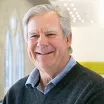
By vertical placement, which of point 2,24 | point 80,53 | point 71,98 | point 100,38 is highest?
point 2,24

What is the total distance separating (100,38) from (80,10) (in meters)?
0.27

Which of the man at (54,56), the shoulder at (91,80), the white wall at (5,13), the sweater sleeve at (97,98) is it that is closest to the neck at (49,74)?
the man at (54,56)

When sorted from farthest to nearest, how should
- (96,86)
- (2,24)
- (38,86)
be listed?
(2,24)
(38,86)
(96,86)

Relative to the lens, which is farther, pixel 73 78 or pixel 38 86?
pixel 38 86

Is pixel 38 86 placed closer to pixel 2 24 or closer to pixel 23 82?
pixel 23 82

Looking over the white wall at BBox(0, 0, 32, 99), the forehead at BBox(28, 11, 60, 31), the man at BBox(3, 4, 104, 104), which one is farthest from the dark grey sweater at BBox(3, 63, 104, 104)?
the white wall at BBox(0, 0, 32, 99)

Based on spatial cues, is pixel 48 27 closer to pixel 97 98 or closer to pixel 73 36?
pixel 97 98

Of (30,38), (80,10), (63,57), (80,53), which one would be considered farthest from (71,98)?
(80,10)

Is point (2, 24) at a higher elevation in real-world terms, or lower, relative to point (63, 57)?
higher

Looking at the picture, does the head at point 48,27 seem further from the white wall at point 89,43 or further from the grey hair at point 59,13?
the white wall at point 89,43

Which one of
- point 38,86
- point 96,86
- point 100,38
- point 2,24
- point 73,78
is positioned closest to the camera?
point 96,86

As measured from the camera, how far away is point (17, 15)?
1933 millimetres

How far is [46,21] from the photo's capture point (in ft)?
3.48

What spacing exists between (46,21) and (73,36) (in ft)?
2.22
